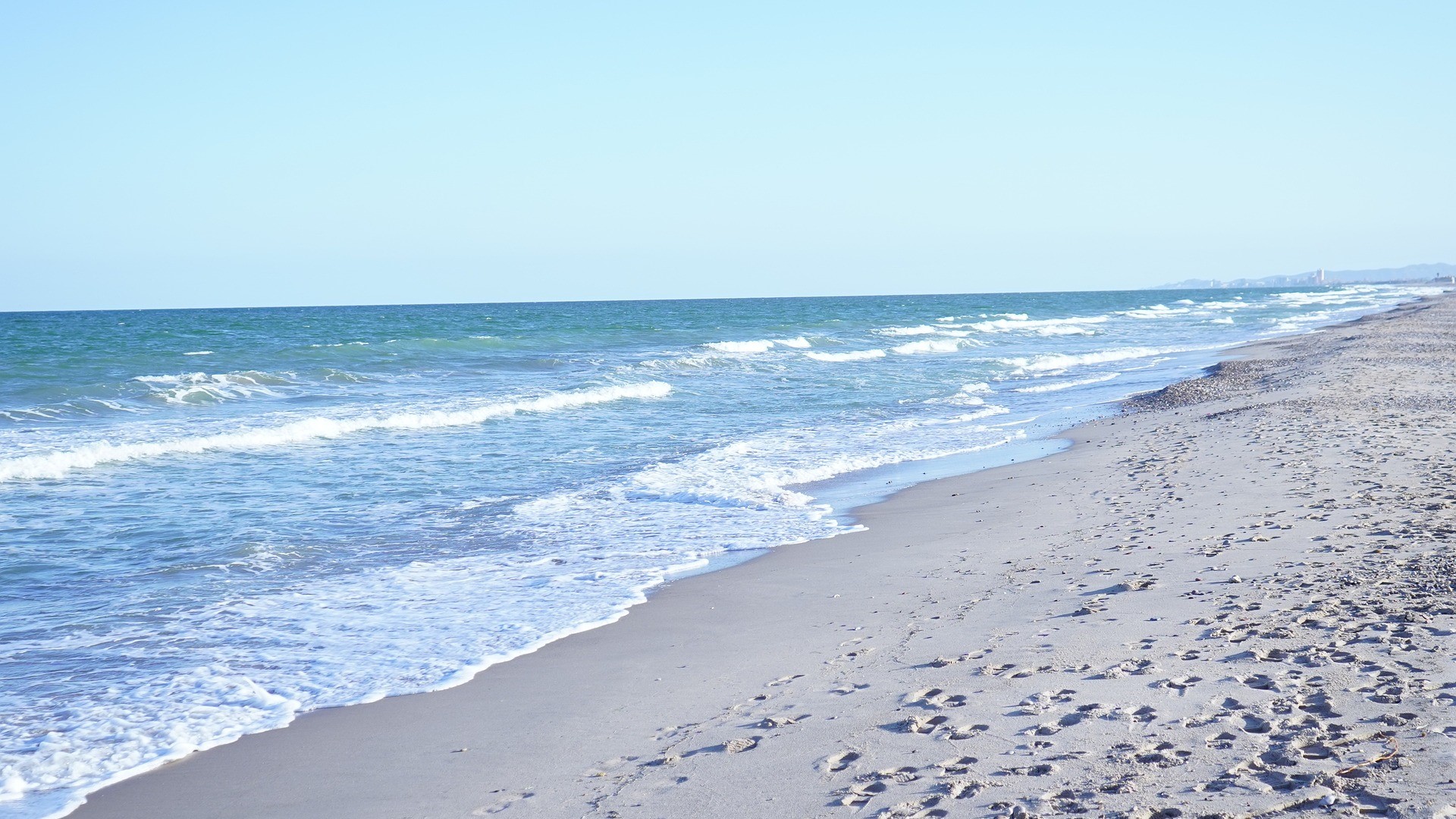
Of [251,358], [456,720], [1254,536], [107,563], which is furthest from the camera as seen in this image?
[251,358]

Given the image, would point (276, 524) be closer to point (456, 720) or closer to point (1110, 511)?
point (456, 720)

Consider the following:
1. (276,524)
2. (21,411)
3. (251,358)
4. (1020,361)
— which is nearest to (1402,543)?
(276,524)

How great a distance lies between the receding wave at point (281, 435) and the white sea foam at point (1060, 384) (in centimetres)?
815

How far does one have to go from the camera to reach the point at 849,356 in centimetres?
3506

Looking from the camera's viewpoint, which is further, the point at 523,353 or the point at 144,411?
the point at 523,353

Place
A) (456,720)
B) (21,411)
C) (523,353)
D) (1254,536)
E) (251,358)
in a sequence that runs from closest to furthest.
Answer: (456,720) < (1254,536) < (21,411) < (251,358) < (523,353)

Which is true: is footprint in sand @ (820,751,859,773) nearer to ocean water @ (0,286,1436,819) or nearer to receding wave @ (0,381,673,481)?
ocean water @ (0,286,1436,819)

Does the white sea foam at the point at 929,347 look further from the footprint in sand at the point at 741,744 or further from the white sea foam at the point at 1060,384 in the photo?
the footprint in sand at the point at 741,744

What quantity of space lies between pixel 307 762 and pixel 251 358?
2916 centimetres

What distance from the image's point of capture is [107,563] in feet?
25.3

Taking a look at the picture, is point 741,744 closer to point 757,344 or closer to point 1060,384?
point 1060,384

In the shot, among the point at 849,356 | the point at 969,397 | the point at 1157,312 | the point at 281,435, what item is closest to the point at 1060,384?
the point at 969,397

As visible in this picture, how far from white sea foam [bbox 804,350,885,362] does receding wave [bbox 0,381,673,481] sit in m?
12.9

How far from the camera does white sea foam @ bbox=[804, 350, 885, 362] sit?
111 feet
